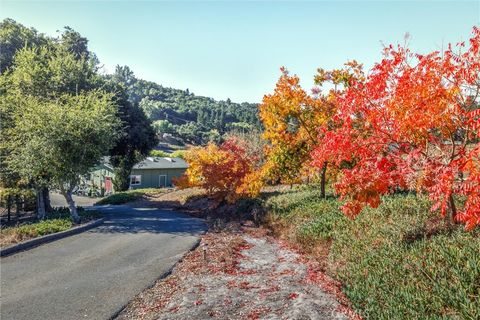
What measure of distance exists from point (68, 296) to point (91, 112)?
39.3 ft

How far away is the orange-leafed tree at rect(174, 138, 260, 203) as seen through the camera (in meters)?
23.1

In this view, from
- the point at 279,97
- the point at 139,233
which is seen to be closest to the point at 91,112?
the point at 139,233

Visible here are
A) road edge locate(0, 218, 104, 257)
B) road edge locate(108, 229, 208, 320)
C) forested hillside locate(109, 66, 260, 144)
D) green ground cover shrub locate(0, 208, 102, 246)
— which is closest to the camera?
road edge locate(108, 229, 208, 320)

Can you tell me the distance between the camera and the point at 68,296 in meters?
8.98

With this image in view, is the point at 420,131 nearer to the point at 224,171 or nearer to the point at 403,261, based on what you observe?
the point at 403,261

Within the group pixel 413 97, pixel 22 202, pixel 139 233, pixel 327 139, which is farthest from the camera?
pixel 22 202

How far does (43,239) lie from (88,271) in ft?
16.9

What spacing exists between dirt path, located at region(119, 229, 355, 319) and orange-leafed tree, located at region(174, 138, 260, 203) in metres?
10.0

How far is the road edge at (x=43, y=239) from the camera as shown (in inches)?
504

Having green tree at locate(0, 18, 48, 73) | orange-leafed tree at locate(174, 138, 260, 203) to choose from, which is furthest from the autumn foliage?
green tree at locate(0, 18, 48, 73)

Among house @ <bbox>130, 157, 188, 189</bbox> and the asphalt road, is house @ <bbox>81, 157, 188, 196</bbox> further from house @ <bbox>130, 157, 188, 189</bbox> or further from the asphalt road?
the asphalt road

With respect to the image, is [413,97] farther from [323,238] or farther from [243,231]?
[243,231]

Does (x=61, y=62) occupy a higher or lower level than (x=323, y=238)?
higher

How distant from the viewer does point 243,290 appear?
367 inches
